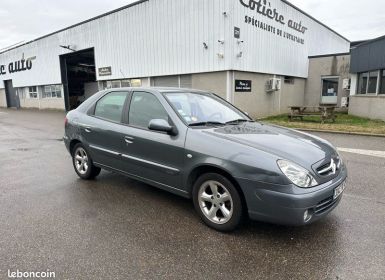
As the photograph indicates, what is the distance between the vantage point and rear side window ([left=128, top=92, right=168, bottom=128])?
399cm

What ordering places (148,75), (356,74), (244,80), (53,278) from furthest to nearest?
(148,75), (356,74), (244,80), (53,278)

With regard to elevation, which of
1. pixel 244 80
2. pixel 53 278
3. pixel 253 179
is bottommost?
pixel 53 278

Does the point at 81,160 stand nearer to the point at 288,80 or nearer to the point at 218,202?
the point at 218,202

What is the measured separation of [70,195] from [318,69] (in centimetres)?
2035

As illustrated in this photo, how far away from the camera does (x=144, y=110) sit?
4.20 metres

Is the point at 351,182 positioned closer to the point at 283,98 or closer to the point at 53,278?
the point at 53,278

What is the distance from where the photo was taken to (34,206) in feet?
13.7

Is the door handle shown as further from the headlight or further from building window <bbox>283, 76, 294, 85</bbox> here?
building window <bbox>283, 76, 294, 85</bbox>

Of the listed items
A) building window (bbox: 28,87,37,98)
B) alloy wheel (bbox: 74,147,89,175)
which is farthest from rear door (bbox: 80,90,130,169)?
building window (bbox: 28,87,37,98)

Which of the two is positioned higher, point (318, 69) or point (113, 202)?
point (318, 69)

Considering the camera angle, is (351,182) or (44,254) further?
(351,182)

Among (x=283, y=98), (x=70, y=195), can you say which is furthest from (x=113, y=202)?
(x=283, y=98)

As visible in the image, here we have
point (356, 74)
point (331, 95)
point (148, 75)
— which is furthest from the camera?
point (331, 95)

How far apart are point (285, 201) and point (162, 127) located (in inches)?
65.1
